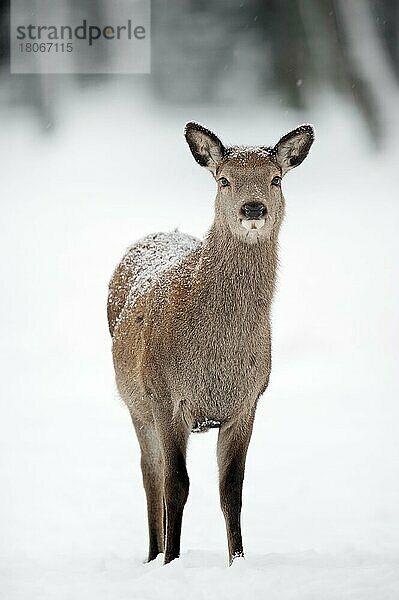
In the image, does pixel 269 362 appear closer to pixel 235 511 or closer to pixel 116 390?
pixel 235 511

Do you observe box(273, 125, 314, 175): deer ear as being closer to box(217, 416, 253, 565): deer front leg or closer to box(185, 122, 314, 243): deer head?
box(185, 122, 314, 243): deer head

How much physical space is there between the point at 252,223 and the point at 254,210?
0.07 m

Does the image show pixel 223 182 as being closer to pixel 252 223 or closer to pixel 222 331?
pixel 252 223

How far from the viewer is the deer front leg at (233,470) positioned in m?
4.08

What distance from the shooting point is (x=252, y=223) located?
148 inches

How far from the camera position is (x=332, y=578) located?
3.28 meters

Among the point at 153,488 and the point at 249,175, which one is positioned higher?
the point at 249,175

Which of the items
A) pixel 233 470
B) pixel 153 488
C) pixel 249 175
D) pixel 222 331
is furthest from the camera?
pixel 153 488

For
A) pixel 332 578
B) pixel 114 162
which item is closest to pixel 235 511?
pixel 332 578

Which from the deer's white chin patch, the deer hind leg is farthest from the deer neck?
the deer hind leg

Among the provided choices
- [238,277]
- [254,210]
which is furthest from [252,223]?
[238,277]

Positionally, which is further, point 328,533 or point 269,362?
point 328,533

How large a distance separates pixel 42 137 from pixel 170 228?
1.26 m

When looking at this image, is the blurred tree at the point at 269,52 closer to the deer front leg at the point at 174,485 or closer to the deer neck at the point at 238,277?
the deer neck at the point at 238,277
